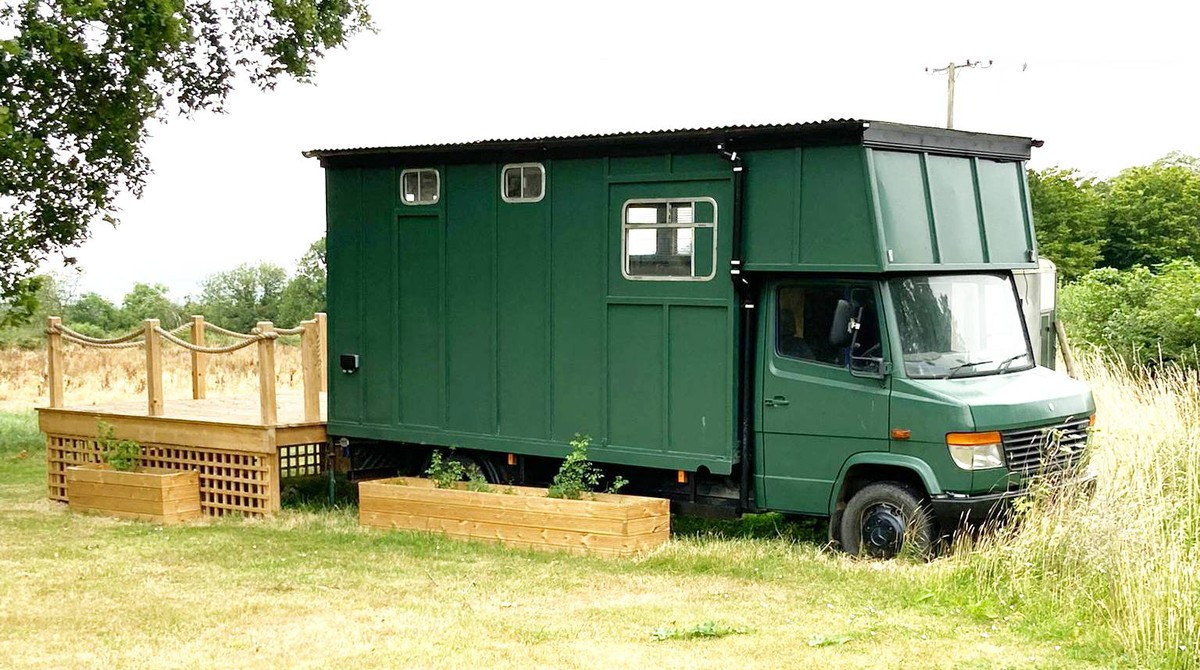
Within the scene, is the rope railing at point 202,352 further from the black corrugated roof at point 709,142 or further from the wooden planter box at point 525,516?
the black corrugated roof at point 709,142

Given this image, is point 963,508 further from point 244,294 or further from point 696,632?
point 244,294

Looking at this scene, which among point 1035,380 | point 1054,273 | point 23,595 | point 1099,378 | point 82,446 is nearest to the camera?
point 23,595

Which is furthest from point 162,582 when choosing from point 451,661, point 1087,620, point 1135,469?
point 1135,469

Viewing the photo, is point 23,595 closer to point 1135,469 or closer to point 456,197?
point 456,197

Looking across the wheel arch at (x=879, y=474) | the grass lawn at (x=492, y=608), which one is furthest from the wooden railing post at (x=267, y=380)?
the wheel arch at (x=879, y=474)

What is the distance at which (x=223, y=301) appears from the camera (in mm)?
47062

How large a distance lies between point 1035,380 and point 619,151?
12.2 feet

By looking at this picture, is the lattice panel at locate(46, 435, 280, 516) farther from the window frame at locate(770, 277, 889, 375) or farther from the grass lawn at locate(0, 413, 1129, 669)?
the window frame at locate(770, 277, 889, 375)

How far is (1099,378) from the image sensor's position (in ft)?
52.7

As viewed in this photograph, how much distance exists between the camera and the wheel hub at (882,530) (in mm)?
10273

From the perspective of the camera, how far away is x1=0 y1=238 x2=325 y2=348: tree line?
147ft

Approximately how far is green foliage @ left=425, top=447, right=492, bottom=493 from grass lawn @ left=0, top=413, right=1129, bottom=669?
1.93 feet

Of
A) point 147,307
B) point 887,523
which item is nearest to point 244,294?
point 147,307

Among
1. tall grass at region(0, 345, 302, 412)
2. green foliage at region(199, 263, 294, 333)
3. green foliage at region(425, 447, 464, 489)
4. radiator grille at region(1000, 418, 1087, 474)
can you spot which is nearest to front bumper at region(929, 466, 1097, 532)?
radiator grille at region(1000, 418, 1087, 474)
